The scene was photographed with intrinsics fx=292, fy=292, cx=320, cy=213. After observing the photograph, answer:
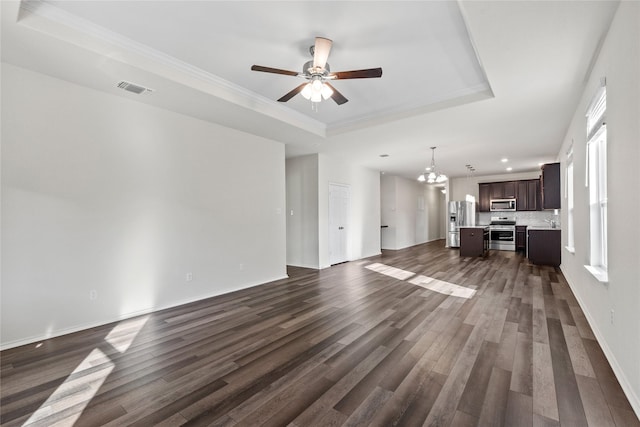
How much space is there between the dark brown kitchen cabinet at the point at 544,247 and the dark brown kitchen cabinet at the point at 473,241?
4.58 ft

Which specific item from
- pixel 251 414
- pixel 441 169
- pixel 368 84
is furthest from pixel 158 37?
pixel 441 169

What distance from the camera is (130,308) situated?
148 inches

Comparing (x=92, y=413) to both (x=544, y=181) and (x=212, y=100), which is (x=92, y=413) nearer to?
(x=212, y=100)

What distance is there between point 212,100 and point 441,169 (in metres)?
7.89

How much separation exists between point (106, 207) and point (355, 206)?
611cm

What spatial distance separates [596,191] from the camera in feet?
10.3

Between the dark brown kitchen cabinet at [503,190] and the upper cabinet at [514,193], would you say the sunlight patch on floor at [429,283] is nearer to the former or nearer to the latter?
the upper cabinet at [514,193]

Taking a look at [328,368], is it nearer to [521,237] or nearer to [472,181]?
[521,237]

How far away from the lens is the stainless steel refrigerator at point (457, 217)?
1041 centimetres

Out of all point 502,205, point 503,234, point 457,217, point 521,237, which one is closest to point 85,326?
point 457,217

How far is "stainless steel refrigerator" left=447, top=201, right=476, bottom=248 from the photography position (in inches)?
410

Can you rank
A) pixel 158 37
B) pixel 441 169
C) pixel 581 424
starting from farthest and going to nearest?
pixel 441 169
pixel 158 37
pixel 581 424

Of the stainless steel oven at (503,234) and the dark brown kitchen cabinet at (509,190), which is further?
the dark brown kitchen cabinet at (509,190)

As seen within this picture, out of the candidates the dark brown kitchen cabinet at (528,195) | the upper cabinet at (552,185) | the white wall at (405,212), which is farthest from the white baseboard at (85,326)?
the dark brown kitchen cabinet at (528,195)
